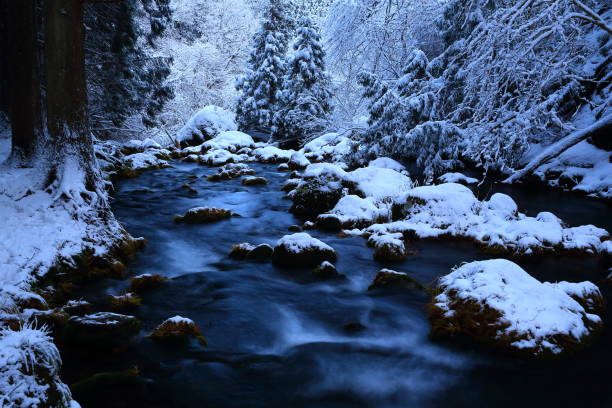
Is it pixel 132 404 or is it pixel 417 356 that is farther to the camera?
pixel 417 356

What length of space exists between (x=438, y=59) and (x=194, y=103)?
86.2 ft

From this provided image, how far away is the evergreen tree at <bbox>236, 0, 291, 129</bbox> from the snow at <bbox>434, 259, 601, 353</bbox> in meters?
20.3

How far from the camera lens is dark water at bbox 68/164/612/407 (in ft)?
11.2

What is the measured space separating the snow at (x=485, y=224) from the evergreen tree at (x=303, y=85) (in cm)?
1350

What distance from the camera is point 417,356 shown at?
406 cm

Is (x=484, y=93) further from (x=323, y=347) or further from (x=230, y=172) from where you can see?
(x=230, y=172)

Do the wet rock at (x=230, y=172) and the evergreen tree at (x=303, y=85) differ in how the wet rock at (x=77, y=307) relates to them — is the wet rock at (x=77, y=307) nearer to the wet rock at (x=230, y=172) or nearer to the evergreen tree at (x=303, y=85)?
the wet rock at (x=230, y=172)

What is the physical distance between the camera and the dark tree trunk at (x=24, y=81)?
19.9 feet

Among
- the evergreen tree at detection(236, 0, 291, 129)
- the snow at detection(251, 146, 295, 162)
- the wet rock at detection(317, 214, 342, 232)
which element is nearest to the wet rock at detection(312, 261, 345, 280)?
the wet rock at detection(317, 214, 342, 232)

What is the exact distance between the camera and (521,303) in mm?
4254

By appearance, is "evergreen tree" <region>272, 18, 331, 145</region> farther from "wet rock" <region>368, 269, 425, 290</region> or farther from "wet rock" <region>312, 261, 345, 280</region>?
"wet rock" <region>368, 269, 425, 290</region>

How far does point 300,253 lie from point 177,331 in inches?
96.3

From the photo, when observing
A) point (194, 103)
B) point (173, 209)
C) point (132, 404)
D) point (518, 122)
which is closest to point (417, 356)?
point (132, 404)

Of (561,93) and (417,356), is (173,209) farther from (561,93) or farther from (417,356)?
(561,93)
